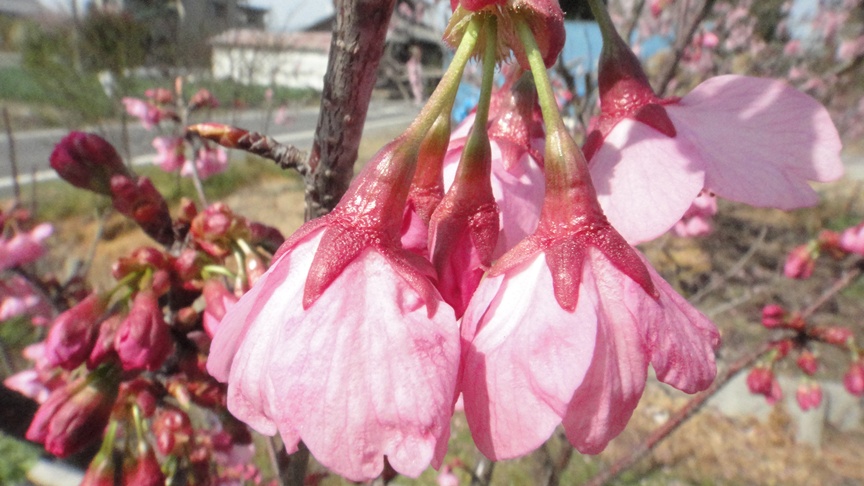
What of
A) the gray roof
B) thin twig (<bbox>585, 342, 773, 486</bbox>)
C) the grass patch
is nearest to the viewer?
thin twig (<bbox>585, 342, 773, 486</bbox>)

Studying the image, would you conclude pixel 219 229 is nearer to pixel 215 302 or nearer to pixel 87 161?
pixel 215 302

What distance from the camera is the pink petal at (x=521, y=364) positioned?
1.04 ft

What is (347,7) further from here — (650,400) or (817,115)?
(650,400)

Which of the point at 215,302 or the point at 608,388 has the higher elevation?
the point at 608,388

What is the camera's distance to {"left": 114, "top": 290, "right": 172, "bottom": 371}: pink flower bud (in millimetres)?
680

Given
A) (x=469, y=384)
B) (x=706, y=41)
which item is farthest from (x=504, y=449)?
(x=706, y=41)

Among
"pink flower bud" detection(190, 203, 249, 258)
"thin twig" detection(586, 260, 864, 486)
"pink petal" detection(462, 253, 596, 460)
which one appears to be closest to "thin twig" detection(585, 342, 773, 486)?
"thin twig" detection(586, 260, 864, 486)

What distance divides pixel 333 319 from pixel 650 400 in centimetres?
393

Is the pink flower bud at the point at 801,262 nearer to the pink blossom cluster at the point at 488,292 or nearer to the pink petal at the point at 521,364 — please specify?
the pink blossom cluster at the point at 488,292

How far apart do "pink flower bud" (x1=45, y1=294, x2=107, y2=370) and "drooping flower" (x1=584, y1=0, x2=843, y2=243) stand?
65cm

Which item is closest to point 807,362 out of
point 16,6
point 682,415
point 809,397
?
point 809,397

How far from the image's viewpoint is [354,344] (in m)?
0.31

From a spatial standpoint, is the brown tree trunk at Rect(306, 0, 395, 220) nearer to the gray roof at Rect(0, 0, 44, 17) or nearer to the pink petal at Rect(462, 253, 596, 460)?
the pink petal at Rect(462, 253, 596, 460)

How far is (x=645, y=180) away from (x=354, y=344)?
0.26 metres
